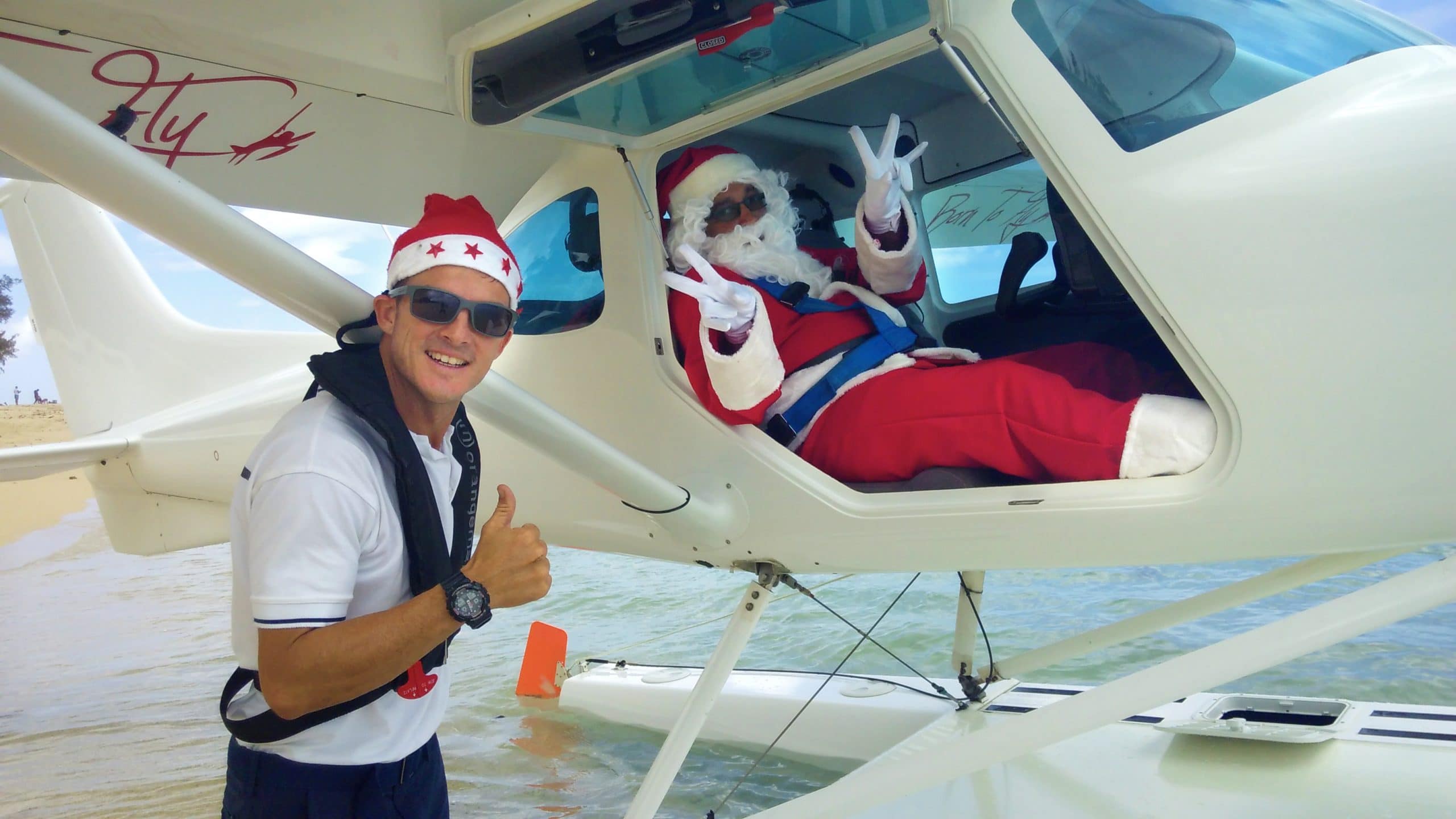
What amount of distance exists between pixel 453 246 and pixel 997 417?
0.99 m

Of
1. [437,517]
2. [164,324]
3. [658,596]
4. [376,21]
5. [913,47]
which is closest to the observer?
[437,517]

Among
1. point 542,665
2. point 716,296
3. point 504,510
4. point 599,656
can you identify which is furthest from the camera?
point 542,665

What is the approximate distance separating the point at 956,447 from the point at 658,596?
21.6ft

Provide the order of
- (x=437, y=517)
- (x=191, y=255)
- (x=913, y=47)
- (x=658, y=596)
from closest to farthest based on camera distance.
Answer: (x=437, y=517)
(x=191, y=255)
(x=913, y=47)
(x=658, y=596)

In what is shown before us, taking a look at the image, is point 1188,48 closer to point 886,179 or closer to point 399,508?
point 886,179

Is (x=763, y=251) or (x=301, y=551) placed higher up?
(x=763, y=251)

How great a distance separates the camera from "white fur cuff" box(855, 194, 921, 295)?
2.28 m

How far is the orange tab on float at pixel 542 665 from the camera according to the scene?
16.5 ft

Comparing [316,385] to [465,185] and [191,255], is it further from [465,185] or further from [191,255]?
[465,185]

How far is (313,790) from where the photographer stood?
128 centimetres

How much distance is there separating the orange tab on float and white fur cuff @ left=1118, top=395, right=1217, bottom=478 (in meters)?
3.97

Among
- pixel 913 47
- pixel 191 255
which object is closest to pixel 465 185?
pixel 191 255

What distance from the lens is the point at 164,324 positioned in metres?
4.92

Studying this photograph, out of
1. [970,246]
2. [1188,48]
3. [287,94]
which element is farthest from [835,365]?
[287,94]
